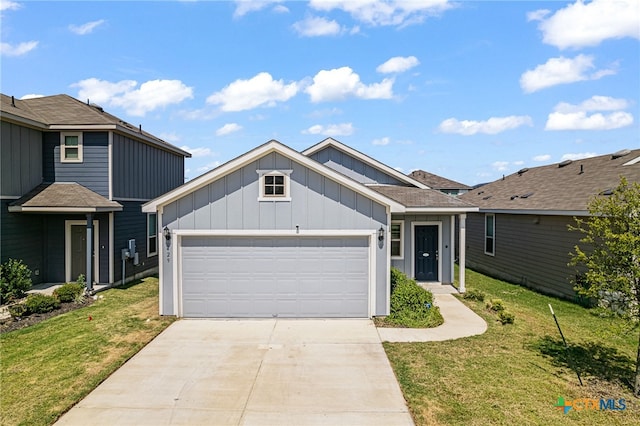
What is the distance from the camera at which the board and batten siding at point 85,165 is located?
1277 centimetres

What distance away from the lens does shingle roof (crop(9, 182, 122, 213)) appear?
11.4m

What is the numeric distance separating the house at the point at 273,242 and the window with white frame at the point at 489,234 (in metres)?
8.95

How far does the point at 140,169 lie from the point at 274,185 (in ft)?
28.0

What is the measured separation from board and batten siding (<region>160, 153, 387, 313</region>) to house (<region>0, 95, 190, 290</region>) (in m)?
4.65

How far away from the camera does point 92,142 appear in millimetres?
12758

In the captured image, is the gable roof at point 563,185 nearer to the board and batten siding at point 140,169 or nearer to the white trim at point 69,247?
the board and batten siding at point 140,169

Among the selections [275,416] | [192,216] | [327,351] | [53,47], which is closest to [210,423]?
[275,416]

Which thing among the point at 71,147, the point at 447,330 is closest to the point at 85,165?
the point at 71,147

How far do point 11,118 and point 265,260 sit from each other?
916cm

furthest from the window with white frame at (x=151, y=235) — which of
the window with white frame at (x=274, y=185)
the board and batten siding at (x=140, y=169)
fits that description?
the window with white frame at (x=274, y=185)

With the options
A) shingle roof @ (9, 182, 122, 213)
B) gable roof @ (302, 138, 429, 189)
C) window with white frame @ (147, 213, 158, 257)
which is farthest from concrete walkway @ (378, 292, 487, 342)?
window with white frame @ (147, 213, 158, 257)

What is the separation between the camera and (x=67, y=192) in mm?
12289

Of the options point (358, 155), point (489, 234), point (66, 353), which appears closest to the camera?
point (66, 353)

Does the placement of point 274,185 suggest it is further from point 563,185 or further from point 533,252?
point 563,185
